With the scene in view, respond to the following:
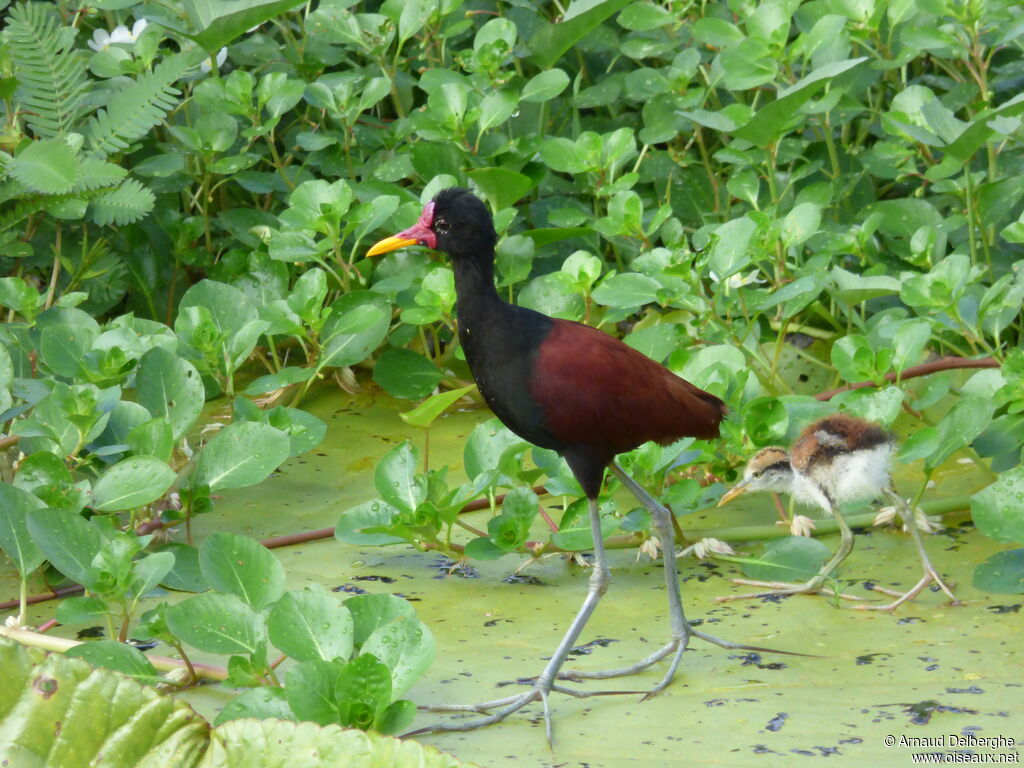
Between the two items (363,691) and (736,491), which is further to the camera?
(736,491)

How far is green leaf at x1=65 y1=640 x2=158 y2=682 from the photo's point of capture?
2.91 m

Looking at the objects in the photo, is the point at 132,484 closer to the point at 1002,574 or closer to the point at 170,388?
the point at 170,388

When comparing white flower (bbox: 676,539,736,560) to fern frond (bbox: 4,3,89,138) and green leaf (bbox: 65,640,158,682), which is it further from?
fern frond (bbox: 4,3,89,138)

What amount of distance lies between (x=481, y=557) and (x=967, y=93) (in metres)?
2.87

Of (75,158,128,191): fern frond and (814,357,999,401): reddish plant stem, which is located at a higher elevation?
(75,158,128,191): fern frond

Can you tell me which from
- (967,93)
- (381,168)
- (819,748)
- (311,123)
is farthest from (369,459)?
(967,93)

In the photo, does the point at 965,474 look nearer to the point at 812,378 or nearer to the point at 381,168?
the point at 812,378

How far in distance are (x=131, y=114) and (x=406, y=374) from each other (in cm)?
140

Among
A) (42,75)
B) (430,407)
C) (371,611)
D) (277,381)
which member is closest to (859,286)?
(430,407)

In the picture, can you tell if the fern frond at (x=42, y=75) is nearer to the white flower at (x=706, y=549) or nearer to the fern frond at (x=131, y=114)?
the fern frond at (x=131, y=114)

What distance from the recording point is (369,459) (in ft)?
14.7

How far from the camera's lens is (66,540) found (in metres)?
3.13

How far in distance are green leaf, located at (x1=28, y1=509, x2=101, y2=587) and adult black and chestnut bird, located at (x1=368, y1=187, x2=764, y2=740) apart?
3.28 ft

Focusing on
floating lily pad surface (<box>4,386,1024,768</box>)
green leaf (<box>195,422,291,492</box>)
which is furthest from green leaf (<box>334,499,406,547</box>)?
green leaf (<box>195,422,291,492</box>)
